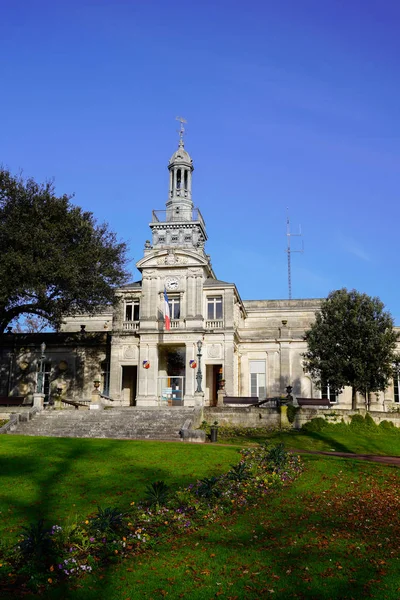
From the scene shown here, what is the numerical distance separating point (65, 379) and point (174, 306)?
9.71m

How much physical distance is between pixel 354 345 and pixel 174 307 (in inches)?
533

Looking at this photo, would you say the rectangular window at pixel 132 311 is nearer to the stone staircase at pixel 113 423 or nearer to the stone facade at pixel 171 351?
the stone facade at pixel 171 351

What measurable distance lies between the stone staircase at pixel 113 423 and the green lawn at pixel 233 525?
25.0 ft

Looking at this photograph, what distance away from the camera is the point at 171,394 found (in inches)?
1590

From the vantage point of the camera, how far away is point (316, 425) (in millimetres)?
31484

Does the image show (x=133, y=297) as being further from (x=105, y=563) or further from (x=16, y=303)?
(x=105, y=563)

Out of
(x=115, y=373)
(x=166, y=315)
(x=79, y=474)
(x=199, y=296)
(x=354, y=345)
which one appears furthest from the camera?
(x=115, y=373)

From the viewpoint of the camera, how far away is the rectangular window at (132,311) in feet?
140

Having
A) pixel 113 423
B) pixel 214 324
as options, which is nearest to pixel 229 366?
pixel 214 324

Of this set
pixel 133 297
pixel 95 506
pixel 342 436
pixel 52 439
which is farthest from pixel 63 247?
pixel 95 506

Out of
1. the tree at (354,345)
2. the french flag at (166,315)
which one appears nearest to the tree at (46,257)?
the french flag at (166,315)

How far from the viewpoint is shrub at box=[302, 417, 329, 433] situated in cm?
3133

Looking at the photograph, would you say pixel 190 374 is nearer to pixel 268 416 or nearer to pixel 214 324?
pixel 214 324

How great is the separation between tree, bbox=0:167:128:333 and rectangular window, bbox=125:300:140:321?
19.9 feet
